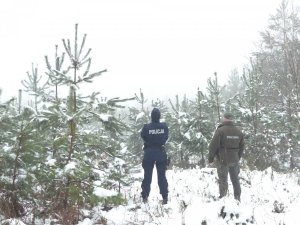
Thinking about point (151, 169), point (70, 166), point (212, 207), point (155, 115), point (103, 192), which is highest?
point (155, 115)

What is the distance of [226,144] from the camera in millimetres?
8164

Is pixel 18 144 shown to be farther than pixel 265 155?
No

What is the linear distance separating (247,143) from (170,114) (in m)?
3.99

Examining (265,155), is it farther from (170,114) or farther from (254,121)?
(170,114)

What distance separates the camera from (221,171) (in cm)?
811

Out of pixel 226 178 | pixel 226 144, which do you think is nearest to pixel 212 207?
pixel 226 178

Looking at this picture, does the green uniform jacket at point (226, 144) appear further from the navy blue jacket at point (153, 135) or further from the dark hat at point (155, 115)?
the dark hat at point (155, 115)

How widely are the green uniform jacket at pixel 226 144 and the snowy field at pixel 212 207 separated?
2.65ft

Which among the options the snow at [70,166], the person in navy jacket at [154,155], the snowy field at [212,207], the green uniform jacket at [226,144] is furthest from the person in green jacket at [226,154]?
the snow at [70,166]

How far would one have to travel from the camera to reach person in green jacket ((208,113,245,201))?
8.10 metres

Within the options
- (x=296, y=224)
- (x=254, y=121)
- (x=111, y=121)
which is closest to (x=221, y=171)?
(x=296, y=224)

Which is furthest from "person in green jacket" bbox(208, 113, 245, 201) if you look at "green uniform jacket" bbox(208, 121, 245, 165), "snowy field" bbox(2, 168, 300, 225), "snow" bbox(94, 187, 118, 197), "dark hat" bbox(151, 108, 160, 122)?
"snow" bbox(94, 187, 118, 197)

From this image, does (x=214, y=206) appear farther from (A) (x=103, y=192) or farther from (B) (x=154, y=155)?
(B) (x=154, y=155)

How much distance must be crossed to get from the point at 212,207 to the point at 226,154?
190cm
